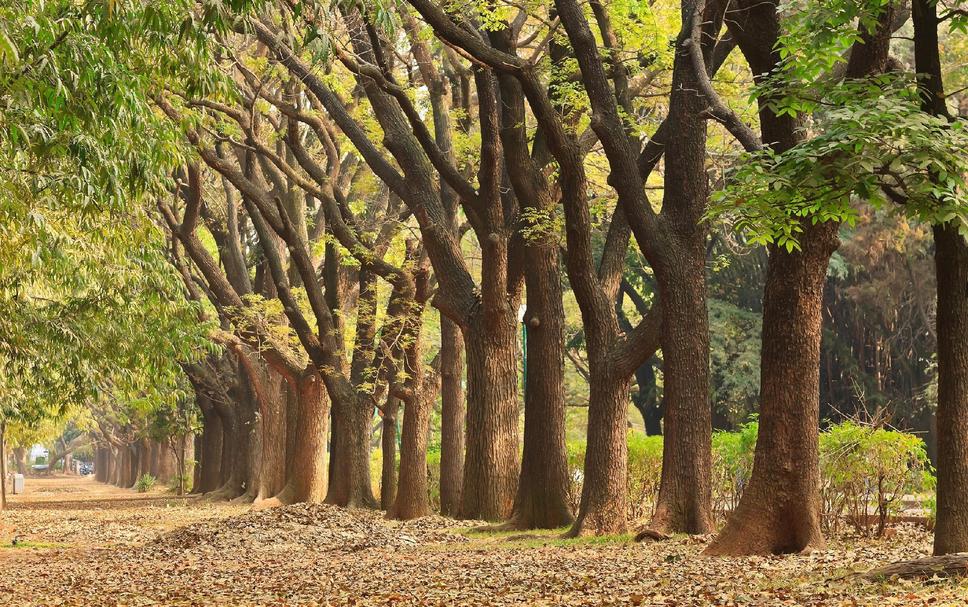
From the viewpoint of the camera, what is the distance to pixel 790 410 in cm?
1024

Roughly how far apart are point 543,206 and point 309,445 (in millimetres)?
10905

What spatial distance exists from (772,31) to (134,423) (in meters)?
43.3

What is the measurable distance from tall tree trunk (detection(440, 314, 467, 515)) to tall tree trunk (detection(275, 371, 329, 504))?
135 inches

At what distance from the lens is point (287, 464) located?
91.6 feet

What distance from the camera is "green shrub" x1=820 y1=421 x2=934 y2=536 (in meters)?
12.7

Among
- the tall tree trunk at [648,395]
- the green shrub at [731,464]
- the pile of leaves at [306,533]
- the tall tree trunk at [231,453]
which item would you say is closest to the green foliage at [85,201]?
the pile of leaves at [306,533]

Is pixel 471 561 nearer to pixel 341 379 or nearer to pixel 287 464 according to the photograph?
pixel 341 379

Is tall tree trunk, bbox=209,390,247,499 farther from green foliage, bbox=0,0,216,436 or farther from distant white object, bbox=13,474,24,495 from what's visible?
distant white object, bbox=13,474,24,495

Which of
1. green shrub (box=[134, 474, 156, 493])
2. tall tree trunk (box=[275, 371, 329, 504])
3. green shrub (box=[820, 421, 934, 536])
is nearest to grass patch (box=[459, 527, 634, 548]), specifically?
green shrub (box=[820, 421, 934, 536])

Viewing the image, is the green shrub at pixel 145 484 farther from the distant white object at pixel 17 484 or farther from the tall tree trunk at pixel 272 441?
the tall tree trunk at pixel 272 441

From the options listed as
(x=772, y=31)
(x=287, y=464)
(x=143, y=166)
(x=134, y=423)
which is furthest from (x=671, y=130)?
(x=134, y=423)

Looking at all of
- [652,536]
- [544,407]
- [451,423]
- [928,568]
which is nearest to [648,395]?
[451,423]

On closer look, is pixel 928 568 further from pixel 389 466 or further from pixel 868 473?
pixel 389 466

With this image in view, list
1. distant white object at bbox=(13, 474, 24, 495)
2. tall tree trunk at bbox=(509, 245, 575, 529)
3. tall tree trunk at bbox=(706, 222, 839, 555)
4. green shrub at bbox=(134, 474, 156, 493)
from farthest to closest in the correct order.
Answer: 1. distant white object at bbox=(13, 474, 24, 495)
2. green shrub at bbox=(134, 474, 156, 493)
3. tall tree trunk at bbox=(509, 245, 575, 529)
4. tall tree trunk at bbox=(706, 222, 839, 555)
